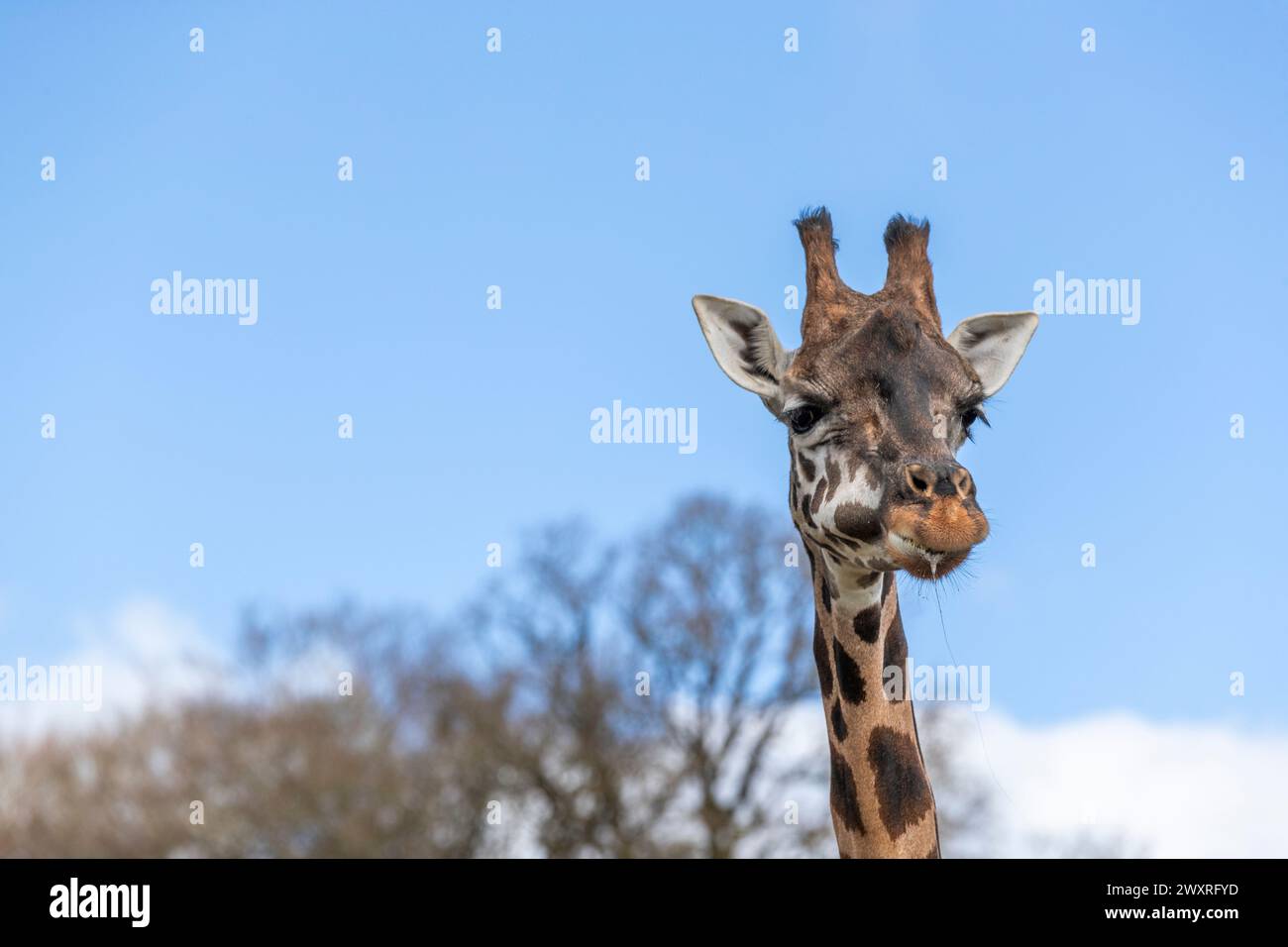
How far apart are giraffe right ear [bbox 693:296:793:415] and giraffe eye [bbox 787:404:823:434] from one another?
503 millimetres

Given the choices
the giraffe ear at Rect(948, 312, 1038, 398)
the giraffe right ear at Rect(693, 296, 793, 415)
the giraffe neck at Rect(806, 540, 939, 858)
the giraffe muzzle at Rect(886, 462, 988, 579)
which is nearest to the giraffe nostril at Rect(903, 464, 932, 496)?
the giraffe muzzle at Rect(886, 462, 988, 579)

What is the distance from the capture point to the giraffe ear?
10820mm

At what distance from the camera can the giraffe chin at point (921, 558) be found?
8.56m

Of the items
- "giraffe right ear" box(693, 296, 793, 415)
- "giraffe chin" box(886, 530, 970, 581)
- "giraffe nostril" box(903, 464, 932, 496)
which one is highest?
"giraffe right ear" box(693, 296, 793, 415)

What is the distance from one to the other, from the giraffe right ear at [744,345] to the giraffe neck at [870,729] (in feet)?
4.26

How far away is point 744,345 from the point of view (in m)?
10.7

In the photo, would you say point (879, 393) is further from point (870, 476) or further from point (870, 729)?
point (870, 729)

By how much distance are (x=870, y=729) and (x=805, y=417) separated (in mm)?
2133

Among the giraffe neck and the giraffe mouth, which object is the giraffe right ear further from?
the giraffe mouth

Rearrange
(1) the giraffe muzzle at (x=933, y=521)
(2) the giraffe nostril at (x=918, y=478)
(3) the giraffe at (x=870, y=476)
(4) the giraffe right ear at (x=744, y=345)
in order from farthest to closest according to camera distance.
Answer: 1. (4) the giraffe right ear at (x=744, y=345)
2. (3) the giraffe at (x=870, y=476)
3. (2) the giraffe nostril at (x=918, y=478)
4. (1) the giraffe muzzle at (x=933, y=521)

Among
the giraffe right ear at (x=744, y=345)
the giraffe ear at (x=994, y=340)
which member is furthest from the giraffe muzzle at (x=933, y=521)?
the giraffe ear at (x=994, y=340)

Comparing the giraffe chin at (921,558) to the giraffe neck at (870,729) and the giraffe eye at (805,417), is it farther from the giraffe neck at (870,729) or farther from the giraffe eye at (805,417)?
the giraffe eye at (805,417)

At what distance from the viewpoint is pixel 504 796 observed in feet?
160
